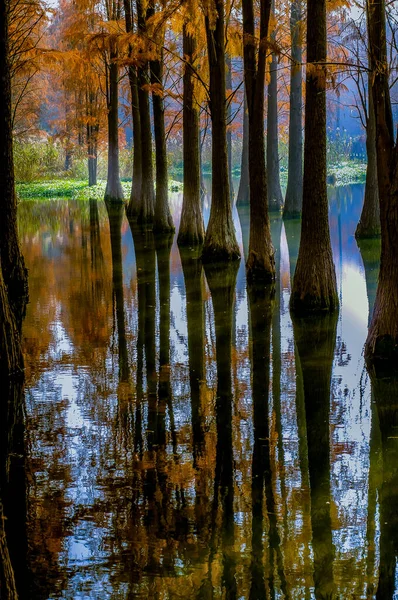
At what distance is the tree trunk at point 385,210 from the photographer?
9.27m

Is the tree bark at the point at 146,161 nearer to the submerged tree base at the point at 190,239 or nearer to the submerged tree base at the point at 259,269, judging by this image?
the submerged tree base at the point at 190,239

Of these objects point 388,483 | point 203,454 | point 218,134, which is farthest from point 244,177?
point 388,483

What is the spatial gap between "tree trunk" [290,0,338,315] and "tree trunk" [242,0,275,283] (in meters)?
2.85

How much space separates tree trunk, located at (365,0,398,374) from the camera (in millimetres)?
9266

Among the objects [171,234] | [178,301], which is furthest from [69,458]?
[171,234]

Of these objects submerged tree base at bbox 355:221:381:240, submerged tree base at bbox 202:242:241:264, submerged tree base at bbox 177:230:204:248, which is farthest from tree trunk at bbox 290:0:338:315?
submerged tree base at bbox 355:221:381:240

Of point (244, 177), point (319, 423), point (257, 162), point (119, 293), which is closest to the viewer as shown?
point (319, 423)

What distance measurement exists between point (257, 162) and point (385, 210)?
6051mm

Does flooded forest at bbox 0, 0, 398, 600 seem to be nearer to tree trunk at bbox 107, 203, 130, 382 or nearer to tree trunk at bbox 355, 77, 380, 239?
tree trunk at bbox 107, 203, 130, 382

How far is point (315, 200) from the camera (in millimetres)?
12039

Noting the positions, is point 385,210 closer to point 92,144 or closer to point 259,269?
point 259,269

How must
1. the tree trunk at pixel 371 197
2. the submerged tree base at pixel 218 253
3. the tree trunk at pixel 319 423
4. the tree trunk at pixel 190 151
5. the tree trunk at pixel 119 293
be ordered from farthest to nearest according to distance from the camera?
the tree trunk at pixel 371 197 < the tree trunk at pixel 190 151 < the submerged tree base at pixel 218 253 < the tree trunk at pixel 119 293 < the tree trunk at pixel 319 423

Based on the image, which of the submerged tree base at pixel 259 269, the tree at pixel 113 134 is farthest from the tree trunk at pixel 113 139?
the submerged tree base at pixel 259 269

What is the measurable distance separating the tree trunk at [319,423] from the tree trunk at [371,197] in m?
9.96
